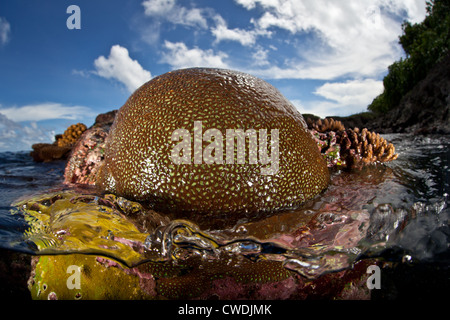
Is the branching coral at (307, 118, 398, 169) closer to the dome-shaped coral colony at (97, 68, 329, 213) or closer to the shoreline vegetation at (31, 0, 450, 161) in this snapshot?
the shoreline vegetation at (31, 0, 450, 161)

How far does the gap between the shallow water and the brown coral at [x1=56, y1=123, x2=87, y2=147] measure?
30.7 ft

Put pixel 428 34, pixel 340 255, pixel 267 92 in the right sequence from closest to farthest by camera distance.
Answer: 1. pixel 340 255
2. pixel 267 92
3. pixel 428 34

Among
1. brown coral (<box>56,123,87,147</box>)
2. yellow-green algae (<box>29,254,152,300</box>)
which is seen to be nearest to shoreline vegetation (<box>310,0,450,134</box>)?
brown coral (<box>56,123,87,147</box>)

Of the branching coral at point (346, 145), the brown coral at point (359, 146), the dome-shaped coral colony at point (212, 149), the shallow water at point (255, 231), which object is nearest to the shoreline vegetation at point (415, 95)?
the branching coral at point (346, 145)

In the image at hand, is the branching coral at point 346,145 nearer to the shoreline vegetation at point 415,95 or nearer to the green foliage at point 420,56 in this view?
the shoreline vegetation at point 415,95

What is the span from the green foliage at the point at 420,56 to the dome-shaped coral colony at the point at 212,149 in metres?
20.4

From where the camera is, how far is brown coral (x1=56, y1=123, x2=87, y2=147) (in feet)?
39.3

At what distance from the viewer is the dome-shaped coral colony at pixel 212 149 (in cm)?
250

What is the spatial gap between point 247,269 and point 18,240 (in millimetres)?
2279

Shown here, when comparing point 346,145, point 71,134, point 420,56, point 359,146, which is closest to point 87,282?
point 346,145

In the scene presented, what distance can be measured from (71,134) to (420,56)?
2304cm
